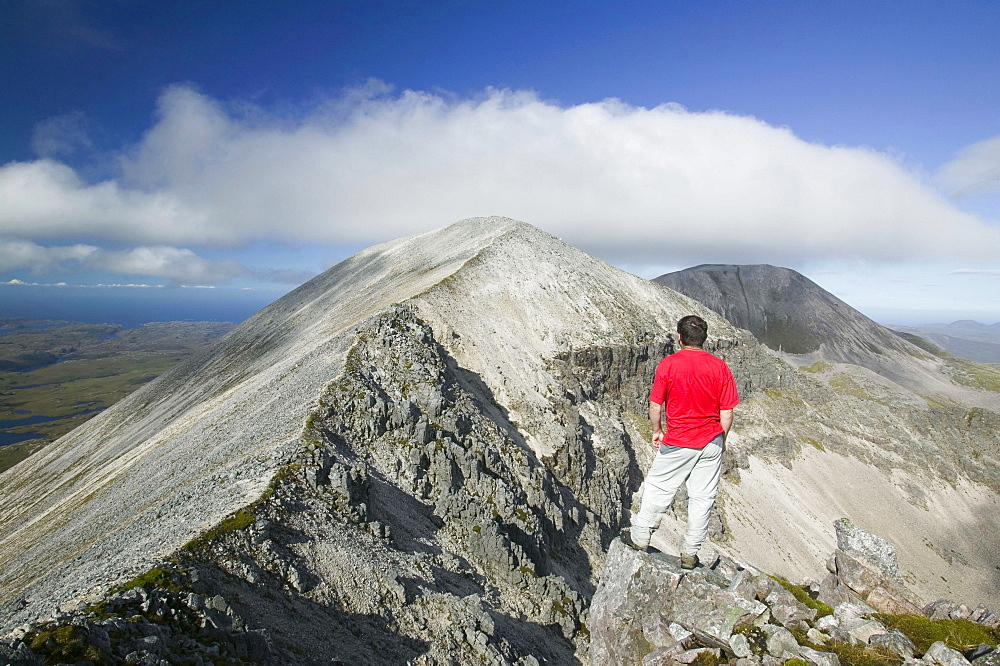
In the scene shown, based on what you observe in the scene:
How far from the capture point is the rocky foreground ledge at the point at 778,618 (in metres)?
8.77

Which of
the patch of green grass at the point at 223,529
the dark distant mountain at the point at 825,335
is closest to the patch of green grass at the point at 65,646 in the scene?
the patch of green grass at the point at 223,529

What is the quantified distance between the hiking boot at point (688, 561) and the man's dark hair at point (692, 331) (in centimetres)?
540

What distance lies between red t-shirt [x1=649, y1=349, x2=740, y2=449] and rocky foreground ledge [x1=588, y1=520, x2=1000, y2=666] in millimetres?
3619

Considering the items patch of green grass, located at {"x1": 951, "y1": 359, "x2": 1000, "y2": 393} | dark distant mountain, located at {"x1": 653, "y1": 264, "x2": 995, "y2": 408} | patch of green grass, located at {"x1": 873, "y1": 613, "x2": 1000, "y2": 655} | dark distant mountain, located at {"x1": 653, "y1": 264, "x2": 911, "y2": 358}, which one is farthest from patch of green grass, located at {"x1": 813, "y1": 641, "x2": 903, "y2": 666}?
patch of green grass, located at {"x1": 951, "y1": 359, "x2": 1000, "y2": 393}

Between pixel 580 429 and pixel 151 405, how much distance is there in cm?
7326

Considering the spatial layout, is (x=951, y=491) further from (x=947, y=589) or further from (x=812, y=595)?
(x=812, y=595)

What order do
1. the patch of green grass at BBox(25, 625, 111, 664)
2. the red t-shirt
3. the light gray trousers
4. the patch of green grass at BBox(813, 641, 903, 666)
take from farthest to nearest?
the light gray trousers < the red t-shirt < the patch of green grass at BBox(25, 625, 111, 664) < the patch of green grass at BBox(813, 641, 903, 666)

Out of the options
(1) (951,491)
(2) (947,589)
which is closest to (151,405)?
(2) (947,589)

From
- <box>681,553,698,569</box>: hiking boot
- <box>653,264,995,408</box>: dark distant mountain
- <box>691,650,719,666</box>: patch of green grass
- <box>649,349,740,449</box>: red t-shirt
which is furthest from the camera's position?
<box>653,264,995,408</box>: dark distant mountain

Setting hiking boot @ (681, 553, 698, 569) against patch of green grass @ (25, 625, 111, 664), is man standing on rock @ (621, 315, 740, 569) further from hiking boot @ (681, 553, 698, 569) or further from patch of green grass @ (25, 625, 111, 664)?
patch of green grass @ (25, 625, 111, 664)

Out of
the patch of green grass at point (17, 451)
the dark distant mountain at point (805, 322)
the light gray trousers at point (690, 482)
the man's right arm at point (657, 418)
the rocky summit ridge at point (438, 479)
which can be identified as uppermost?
the dark distant mountain at point (805, 322)

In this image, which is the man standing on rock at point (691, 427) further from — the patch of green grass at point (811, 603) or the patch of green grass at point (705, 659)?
the patch of green grass at point (811, 603)

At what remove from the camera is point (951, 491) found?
80.8 m

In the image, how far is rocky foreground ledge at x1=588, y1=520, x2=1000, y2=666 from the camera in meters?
8.77
